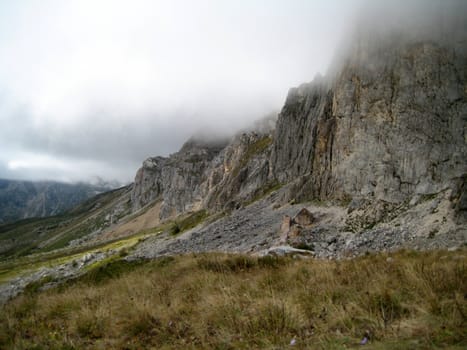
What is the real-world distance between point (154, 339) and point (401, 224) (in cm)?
2323

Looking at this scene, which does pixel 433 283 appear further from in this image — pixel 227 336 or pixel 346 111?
pixel 346 111

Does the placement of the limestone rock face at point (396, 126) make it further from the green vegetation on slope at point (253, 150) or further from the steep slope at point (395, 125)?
the green vegetation on slope at point (253, 150)

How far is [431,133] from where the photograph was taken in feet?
103

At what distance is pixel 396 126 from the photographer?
33844 mm

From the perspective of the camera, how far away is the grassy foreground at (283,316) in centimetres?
384

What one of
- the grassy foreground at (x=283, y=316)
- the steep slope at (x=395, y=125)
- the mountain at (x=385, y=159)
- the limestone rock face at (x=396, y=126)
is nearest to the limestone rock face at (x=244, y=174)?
the mountain at (x=385, y=159)

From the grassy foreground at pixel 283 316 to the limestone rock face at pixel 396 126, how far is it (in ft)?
68.7

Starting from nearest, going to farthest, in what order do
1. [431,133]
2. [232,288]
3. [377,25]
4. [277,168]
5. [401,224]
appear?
[232,288] < [401,224] < [431,133] < [377,25] < [277,168]

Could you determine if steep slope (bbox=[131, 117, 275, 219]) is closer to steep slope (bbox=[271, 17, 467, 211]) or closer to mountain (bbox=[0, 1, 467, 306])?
mountain (bbox=[0, 1, 467, 306])

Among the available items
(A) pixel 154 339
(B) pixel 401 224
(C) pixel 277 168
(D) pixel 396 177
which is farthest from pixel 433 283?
(C) pixel 277 168

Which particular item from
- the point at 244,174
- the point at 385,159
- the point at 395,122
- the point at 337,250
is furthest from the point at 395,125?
the point at 244,174

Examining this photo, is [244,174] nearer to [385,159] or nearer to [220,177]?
[220,177]

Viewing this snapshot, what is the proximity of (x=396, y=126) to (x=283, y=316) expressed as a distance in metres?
35.5

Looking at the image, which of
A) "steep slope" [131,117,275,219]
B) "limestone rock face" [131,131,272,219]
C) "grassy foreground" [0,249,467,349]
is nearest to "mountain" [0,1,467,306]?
"grassy foreground" [0,249,467,349]
